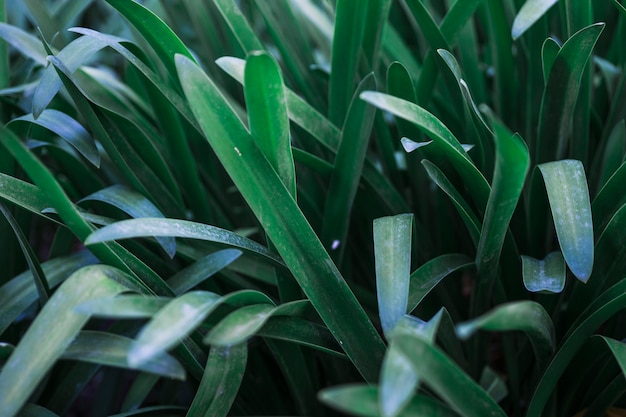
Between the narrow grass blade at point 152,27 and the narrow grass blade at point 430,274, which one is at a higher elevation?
the narrow grass blade at point 152,27

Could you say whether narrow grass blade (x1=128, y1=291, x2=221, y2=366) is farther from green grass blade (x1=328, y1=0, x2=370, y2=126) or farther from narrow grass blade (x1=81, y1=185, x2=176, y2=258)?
green grass blade (x1=328, y1=0, x2=370, y2=126)

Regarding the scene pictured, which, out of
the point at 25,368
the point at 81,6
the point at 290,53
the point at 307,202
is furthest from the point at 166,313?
the point at 81,6

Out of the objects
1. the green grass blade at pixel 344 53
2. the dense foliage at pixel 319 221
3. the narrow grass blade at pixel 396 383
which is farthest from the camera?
the green grass blade at pixel 344 53

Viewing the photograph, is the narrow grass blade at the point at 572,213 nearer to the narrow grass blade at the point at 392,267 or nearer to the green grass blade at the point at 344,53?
the narrow grass blade at the point at 392,267

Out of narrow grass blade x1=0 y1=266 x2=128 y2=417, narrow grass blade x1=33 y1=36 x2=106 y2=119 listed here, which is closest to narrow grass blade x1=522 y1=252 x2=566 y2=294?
narrow grass blade x1=0 y1=266 x2=128 y2=417

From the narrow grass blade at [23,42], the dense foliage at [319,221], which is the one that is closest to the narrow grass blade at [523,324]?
the dense foliage at [319,221]

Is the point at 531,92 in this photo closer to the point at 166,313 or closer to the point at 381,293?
the point at 381,293

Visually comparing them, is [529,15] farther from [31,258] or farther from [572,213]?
[31,258]
